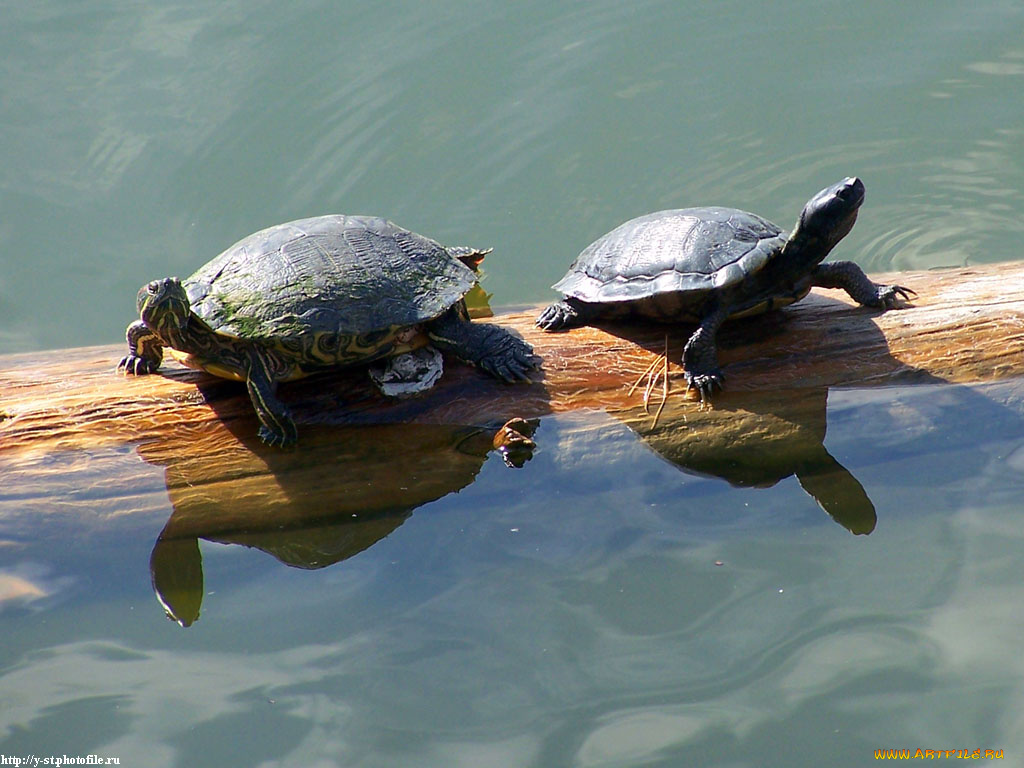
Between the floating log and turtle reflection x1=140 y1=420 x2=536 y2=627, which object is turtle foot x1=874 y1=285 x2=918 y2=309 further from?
turtle reflection x1=140 y1=420 x2=536 y2=627

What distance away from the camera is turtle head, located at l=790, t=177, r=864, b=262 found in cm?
401

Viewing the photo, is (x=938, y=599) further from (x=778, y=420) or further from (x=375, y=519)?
(x=375, y=519)

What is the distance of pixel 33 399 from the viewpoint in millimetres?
3951

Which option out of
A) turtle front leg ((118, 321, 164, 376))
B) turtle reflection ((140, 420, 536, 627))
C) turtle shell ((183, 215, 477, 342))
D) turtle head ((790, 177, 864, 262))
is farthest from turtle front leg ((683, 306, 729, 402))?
turtle front leg ((118, 321, 164, 376))

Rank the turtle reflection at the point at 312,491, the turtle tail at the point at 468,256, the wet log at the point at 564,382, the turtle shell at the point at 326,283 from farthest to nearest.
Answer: the turtle tail at the point at 468,256 → the wet log at the point at 564,382 → the turtle shell at the point at 326,283 → the turtle reflection at the point at 312,491

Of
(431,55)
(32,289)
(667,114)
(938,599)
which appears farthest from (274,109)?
(938,599)

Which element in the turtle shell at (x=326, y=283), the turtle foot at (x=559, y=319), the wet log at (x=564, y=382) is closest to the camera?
the turtle shell at (x=326, y=283)

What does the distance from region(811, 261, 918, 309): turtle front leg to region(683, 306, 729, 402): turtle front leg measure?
662 mm

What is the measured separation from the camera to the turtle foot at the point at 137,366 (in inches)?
163

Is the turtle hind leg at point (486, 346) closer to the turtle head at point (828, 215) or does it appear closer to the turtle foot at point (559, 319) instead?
the turtle foot at point (559, 319)

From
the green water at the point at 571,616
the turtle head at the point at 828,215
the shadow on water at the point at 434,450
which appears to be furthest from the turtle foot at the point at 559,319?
the turtle head at the point at 828,215

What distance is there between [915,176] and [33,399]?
5860 millimetres

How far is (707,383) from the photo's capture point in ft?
12.6

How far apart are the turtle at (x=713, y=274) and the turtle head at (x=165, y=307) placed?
1614mm
